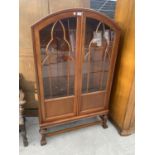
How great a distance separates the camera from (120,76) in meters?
1.69

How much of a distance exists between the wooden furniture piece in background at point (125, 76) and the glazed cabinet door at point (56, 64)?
0.55 m

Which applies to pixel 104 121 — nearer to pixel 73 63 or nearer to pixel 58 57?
pixel 73 63

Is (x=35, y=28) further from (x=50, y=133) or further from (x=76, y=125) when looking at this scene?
(x=76, y=125)

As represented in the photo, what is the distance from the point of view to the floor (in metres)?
1.56

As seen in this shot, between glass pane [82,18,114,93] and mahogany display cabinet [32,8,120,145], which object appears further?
glass pane [82,18,114,93]

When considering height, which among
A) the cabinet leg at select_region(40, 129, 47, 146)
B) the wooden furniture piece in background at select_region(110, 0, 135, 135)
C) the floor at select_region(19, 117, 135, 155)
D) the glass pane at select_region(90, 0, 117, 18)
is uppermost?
the glass pane at select_region(90, 0, 117, 18)

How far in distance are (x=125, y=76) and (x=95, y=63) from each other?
0.36 m

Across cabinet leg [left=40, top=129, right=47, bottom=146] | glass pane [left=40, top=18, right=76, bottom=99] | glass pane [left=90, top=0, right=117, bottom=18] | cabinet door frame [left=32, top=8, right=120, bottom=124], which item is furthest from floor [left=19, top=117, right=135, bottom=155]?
glass pane [left=90, top=0, right=117, bottom=18]

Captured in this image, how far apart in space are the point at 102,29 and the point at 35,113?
1.37m

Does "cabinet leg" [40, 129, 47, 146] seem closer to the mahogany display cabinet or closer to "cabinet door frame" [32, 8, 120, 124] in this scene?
the mahogany display cabinet

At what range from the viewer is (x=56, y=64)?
4.56 feet

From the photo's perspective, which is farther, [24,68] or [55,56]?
[24,68]
